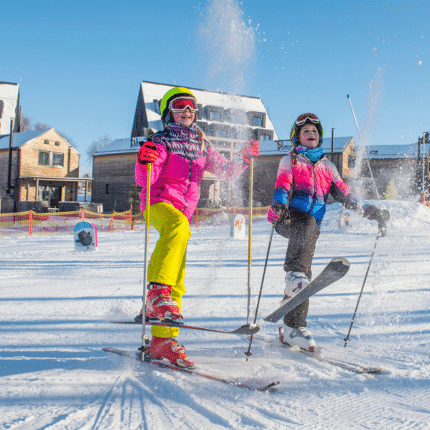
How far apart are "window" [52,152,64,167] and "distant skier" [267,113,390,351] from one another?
2953cm

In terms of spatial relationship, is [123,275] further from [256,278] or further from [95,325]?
[95,325]

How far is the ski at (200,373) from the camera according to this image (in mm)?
1898

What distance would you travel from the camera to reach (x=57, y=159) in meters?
29.3

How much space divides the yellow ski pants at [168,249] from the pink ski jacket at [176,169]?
0.10m

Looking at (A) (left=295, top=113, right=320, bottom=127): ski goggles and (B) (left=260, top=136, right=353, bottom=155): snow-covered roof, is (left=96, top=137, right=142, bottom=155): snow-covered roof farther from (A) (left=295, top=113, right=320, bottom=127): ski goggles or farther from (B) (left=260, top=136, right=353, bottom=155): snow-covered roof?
(A) (left=295, top=113, right=320, bottom=127): ski goggles

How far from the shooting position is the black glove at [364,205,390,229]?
9.34 feet

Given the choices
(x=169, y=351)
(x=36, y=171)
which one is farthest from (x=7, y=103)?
(x=169, y=351)

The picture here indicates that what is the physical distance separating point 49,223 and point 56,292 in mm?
13971

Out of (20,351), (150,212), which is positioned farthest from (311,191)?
(20,351)

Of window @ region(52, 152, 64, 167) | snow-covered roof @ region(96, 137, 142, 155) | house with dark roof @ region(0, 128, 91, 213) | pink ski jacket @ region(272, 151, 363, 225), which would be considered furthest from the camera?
snow-covered roof @ region(96, 137, 142, 155)

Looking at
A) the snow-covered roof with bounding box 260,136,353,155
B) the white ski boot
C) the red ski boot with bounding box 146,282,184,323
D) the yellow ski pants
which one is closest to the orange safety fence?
the snow-covered roof with bounding box 260,136,353,155

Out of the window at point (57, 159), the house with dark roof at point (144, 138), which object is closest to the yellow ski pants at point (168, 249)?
the house with dark roof at point (144, 138)

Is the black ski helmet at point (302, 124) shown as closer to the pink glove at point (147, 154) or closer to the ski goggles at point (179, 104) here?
the ski goggles at point (179, 104)

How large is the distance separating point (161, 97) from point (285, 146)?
1198 cm
